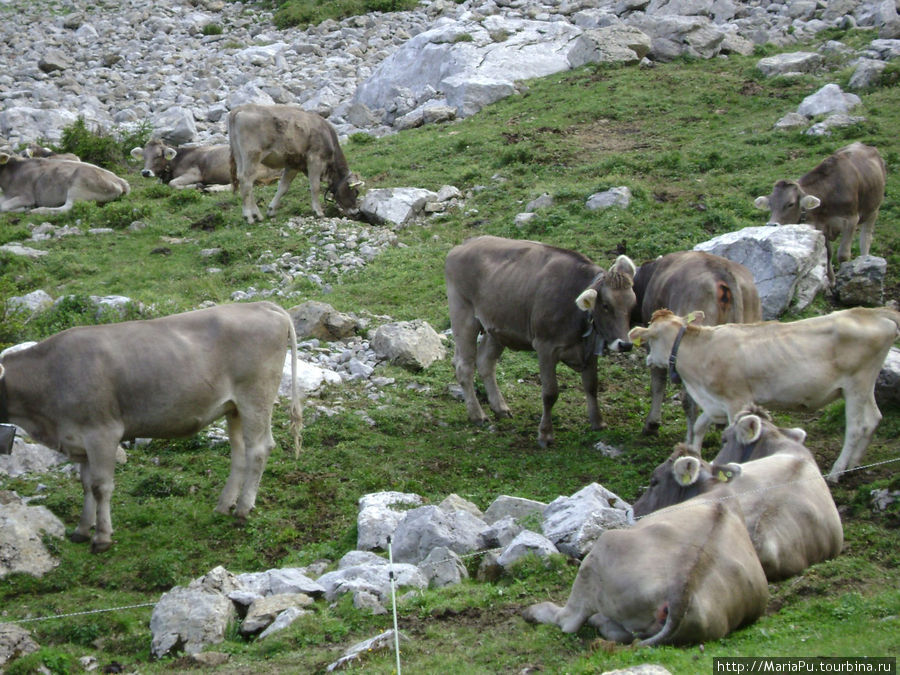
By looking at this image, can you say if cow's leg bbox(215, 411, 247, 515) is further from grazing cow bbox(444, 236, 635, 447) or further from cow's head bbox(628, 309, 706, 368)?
cow's head bbox(628, 309, 706, 368)

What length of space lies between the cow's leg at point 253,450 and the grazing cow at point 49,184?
542 inches

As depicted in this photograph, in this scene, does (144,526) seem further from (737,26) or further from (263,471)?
(737,26)

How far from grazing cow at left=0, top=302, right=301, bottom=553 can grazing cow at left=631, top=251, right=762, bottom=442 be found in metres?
4.82

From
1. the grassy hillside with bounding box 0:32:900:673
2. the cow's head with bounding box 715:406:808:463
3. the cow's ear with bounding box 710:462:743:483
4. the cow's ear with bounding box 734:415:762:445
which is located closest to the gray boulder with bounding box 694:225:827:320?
the grassy hillside with bounding box 0:32:900:673

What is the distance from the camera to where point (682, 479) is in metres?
9.21

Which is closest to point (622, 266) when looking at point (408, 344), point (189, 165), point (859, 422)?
point (859, 422)

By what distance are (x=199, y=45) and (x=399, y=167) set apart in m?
19.1

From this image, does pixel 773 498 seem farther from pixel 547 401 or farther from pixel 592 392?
pixel 592 392

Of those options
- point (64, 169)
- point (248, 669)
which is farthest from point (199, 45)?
point (248, 669)

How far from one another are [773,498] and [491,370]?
634cm

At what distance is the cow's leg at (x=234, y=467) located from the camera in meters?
11.8

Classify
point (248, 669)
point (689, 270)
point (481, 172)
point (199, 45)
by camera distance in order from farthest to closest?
point (199, 45)
point (481, 172)
point (689, 270)
point (248, 669)

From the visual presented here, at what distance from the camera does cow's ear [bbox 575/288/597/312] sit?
43.2 ft

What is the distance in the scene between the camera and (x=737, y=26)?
3244 centimetres
